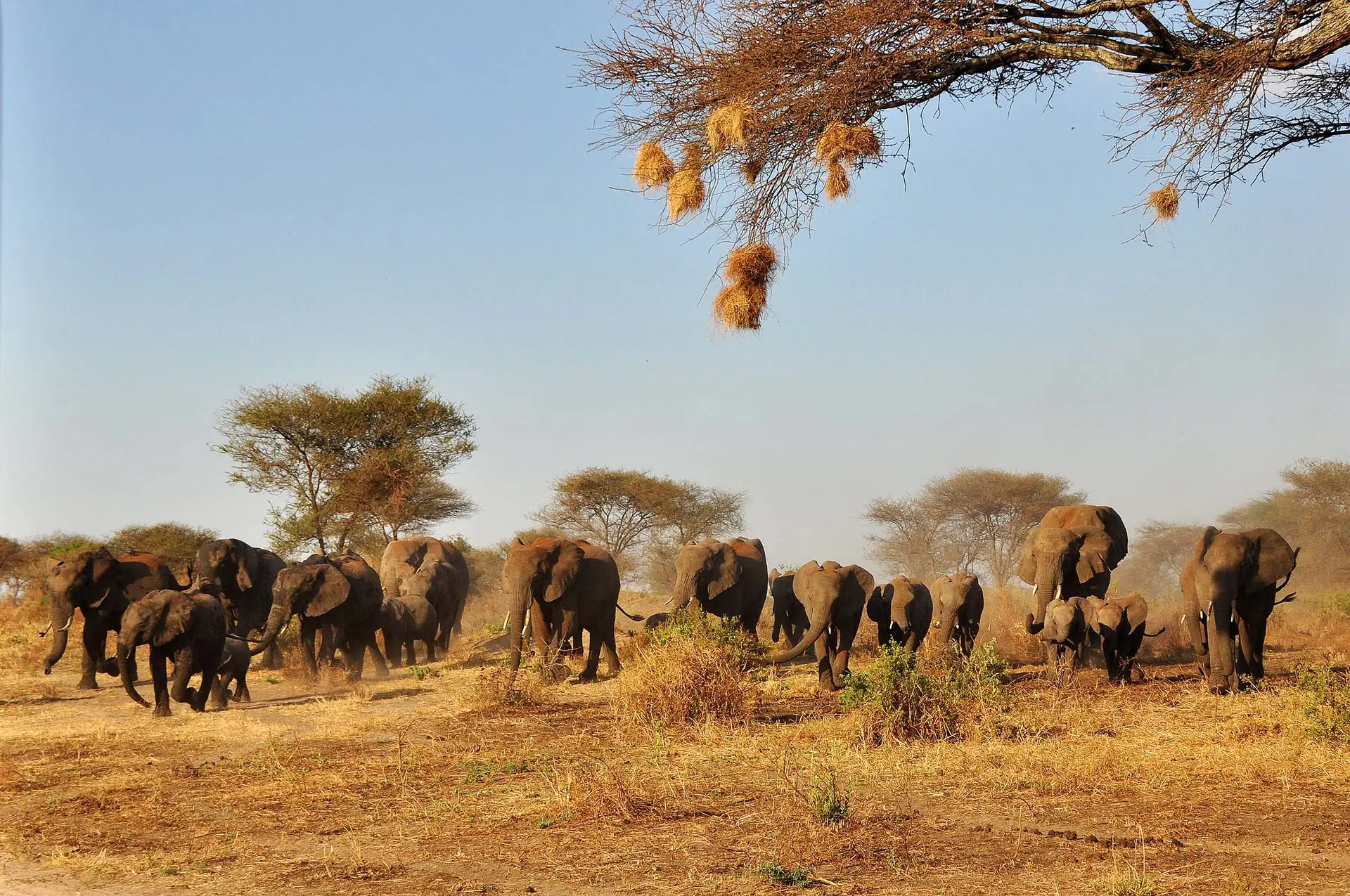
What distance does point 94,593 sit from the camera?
16.9 meters

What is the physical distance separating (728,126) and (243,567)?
43.8ft

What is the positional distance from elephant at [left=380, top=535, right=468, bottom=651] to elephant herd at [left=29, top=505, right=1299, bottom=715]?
160 mm

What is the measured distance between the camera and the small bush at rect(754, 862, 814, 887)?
6.06 meters

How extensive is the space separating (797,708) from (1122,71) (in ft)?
23.0

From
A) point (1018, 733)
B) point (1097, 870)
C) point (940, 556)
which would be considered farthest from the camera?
point (940, 556)

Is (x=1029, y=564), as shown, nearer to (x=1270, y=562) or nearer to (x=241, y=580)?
(x=1270, y=562)

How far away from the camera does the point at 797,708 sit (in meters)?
12.6

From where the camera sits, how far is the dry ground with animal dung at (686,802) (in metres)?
6.34

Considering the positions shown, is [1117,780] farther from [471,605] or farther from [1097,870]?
[471,605]

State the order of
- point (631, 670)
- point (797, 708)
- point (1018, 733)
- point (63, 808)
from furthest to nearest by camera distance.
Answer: point (797, 708), point (631, 670), point (1018, 733), point (63, 808)

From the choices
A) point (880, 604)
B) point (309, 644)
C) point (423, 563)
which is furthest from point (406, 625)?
point (880, 604)

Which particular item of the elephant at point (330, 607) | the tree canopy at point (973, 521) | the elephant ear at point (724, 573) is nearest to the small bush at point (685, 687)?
the elephant at point (330, 607)

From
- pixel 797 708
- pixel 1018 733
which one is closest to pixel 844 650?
pixel 797 708

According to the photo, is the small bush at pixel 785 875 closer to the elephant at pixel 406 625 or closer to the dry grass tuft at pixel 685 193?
the dry grass tuft at pixel 685 193
